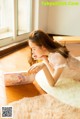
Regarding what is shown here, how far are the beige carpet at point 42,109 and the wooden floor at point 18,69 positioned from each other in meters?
0.08

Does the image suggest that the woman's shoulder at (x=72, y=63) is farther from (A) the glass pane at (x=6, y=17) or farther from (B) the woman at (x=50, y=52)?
(A) the glass pane at (x=6, y=17)

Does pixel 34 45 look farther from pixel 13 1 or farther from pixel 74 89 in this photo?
pixel 13 1

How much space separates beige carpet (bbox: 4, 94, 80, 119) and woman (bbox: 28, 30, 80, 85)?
0.57 feet

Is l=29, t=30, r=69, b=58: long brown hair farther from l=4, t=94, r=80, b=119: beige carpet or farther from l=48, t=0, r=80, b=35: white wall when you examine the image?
l=48, t=0, r=80, b=35: white wall

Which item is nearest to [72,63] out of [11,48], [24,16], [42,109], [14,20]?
[42,109]

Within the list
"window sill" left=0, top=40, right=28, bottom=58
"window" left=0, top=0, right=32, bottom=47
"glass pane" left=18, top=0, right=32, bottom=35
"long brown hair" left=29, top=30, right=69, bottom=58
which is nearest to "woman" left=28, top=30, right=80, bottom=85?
"long brown hair" left=29, top=30, right=69, bottom=58

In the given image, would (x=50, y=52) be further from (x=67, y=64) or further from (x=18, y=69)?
(x=18, y=69)

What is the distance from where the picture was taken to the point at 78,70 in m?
1.31

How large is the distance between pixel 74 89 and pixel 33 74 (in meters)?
0.28

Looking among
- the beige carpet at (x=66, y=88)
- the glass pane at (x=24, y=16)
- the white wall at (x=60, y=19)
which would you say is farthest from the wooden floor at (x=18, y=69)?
the white wall at (x=60, y=19)

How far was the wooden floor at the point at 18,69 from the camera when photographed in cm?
115

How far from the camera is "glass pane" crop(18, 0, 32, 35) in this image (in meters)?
2.25

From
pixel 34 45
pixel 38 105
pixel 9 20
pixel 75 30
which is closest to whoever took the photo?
pixel 38 105

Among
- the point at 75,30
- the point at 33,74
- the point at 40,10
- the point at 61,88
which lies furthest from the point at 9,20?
the point at 61,88
